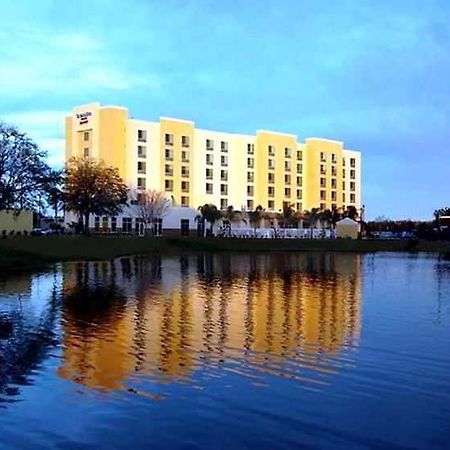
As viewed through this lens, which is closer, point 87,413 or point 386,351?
point 87,413

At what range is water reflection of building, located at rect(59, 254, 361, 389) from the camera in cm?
1345

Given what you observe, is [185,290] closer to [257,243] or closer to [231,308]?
[231,308]

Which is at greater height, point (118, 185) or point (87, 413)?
point (118, 185)

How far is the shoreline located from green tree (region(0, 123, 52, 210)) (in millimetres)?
3313

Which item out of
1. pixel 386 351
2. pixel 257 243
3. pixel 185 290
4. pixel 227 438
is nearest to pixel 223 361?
pixel 386 351

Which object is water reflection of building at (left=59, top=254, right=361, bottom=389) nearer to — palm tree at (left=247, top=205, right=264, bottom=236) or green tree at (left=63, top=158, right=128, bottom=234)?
green tree at (left=63, top=158, right=128, bottom=234)

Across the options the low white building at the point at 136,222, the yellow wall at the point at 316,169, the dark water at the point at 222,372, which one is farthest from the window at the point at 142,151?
the dark water at the point at 222,372

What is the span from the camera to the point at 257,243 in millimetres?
82562

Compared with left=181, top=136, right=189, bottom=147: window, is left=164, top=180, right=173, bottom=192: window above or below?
below

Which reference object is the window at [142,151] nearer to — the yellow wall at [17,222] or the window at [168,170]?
the window at [168,170]

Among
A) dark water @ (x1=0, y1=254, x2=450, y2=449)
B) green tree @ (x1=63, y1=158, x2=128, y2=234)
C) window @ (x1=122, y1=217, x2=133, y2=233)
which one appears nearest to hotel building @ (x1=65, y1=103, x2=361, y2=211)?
window @ (x1=122, y1=217, x2=133, y2=233)

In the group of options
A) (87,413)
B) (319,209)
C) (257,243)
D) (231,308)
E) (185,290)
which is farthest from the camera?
(319,209)

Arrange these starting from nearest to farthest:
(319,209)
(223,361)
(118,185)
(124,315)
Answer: (223,361) < (124,315) < (118,185) < (319,209)

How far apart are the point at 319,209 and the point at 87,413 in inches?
4680
